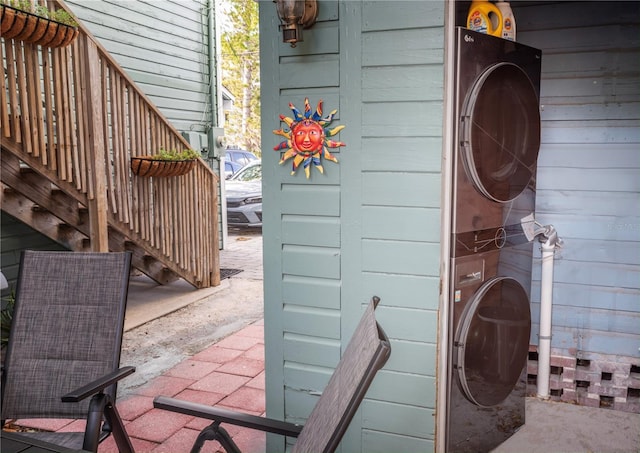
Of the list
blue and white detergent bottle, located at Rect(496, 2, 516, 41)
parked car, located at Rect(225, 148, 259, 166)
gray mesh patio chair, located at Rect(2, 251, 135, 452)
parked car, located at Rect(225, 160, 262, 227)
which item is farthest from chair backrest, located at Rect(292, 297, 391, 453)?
parked car, located at Rect(225, 148, 259, 166)

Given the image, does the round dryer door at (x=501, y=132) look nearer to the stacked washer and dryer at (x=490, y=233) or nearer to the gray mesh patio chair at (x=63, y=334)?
the stacked washer and dryer at (x=490, y=233)

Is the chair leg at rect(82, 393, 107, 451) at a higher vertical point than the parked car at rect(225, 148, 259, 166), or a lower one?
lower

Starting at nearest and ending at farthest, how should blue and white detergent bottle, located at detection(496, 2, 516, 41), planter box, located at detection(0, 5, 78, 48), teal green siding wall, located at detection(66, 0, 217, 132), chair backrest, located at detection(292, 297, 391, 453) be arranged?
chair backrest, located at detection(292, 297, 391, 453)
blue and white detergent bottle, located at detection(496, 2, 516, 41)
planter box, located at detection(0, 5, 78, 48)
teal green siding wall, located at detection(66, 0, 217, 132)

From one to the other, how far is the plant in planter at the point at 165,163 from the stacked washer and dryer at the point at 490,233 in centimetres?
337

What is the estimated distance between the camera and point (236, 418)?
157cm

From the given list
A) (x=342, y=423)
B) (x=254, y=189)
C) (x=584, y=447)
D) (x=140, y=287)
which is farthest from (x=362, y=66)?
(x=254, y=189)

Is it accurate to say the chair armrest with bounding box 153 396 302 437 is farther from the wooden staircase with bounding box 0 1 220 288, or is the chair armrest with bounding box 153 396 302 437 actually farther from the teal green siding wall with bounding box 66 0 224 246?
the teal green siding wall with bounding box 66 0 224 246

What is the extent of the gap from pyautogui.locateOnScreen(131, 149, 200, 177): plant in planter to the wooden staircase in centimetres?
8

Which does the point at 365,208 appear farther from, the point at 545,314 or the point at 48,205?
the point at 48,205

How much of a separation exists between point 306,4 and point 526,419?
2.24 meters

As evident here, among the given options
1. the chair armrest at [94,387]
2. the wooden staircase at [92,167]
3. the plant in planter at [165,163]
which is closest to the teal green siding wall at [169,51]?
the wooden staircase at [92,167]

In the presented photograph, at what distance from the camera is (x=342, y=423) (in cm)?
98

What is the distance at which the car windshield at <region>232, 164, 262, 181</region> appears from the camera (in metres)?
10.4

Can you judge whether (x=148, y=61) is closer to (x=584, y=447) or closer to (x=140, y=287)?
(x=140, y=287)
